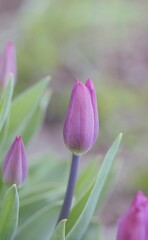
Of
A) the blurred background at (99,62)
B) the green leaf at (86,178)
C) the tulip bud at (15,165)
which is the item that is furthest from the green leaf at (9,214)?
the blurred background at (99,62)

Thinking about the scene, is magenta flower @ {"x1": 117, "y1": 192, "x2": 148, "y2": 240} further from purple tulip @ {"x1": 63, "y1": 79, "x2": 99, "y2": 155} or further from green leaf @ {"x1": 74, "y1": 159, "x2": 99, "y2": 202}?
green leaf @ {"x1": 74, "y1": 159, "x2": 99, "y2": 202}

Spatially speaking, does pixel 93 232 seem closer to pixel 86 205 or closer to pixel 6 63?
pixel 86 205

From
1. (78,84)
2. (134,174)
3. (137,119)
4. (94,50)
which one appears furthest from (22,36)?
(78,84)

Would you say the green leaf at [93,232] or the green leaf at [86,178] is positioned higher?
the green leaf at [86,178]

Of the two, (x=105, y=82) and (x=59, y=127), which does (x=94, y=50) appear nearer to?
(x=105, y=82)

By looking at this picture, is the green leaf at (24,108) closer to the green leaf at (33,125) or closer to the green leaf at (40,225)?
the green leaf at (33,125)

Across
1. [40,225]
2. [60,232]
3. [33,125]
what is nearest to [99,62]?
[33,125]
